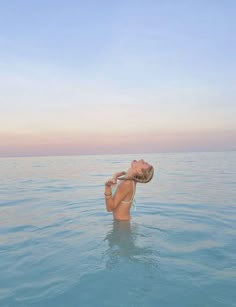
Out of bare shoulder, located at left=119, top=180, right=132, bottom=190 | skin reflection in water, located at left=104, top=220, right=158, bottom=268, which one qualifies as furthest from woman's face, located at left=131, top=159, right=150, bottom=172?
skin reflection in water, located at left=104, top=220, right=158, bottom=268

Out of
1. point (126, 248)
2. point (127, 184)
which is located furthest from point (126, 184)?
point (126, 248)

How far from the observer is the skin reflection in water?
15.6ft

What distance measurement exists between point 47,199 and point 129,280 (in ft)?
29.8

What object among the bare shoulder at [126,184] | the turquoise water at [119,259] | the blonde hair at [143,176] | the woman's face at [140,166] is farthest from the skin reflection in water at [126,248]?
the woman's face at [140,166]

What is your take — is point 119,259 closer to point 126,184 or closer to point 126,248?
point 126,248

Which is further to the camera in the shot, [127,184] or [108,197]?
[127,184]

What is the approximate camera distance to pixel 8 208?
10375mm

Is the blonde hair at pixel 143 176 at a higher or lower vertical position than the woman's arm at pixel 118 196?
higher

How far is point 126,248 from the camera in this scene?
532 centimetres

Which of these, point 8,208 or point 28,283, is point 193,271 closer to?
point 28,283

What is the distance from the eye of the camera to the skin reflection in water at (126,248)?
15.6 ft

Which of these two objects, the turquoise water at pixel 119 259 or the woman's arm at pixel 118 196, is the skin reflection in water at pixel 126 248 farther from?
the woman's arm at pixel 118 196

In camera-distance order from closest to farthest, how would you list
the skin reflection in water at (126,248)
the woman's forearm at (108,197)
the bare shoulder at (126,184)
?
the skin reflection in water at (126,248)
the woman's forearm at (108,197)
the bare shoulder at (126,184)

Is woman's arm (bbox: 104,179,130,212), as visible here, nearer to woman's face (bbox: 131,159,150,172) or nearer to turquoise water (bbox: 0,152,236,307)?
woman's face (bbox: 131,159,150,172)
